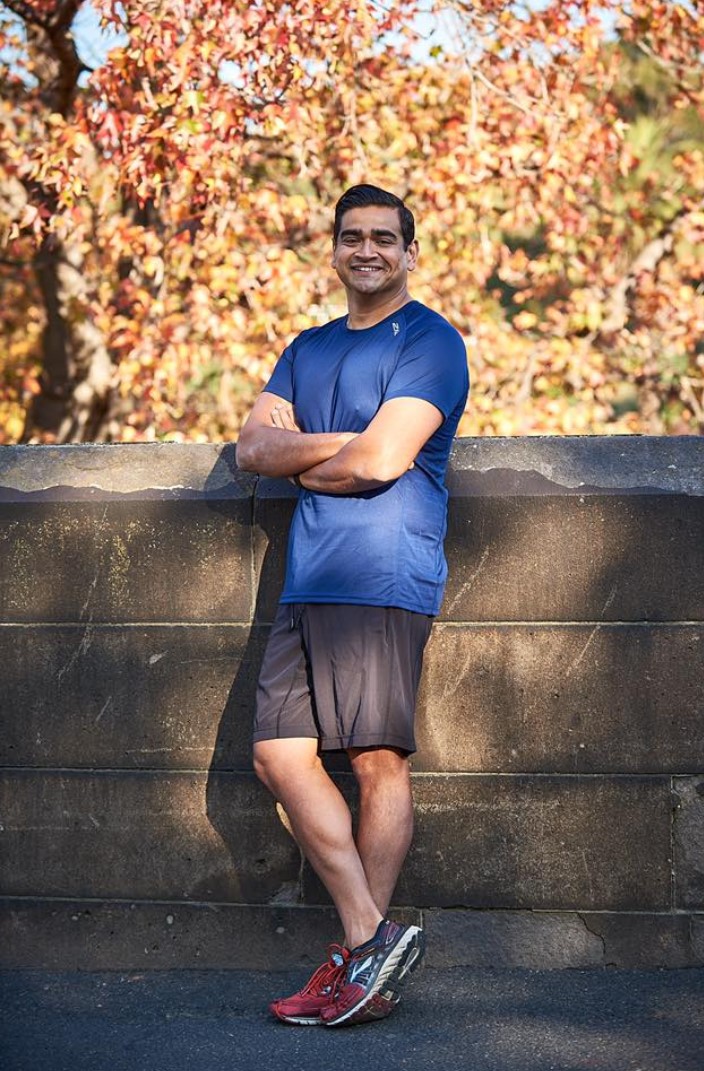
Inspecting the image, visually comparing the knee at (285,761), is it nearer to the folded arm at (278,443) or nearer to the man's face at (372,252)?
the folded arm at (278,443)

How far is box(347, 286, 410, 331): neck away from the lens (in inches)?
149

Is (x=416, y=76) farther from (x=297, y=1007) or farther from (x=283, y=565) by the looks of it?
(x=297, y=1007)

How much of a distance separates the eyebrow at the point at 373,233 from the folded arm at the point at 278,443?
1.57 feet

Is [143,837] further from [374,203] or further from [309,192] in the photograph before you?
[309,192]

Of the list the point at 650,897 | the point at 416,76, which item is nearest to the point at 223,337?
the point at 416,76

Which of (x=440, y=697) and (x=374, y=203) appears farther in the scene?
(x=440, y=697)

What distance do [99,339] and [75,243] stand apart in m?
0.88

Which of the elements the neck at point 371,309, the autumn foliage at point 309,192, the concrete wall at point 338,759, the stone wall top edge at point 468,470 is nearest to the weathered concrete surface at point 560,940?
the concrete wall at point 338,759

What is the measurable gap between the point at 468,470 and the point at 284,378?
1.91ft

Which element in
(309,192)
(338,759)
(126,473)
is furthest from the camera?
(309,192)

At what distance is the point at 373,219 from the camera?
12.4 feet

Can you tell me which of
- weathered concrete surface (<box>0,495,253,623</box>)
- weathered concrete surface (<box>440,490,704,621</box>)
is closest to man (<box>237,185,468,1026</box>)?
weathered concrete surface (<box>440,490,704,621</box>)

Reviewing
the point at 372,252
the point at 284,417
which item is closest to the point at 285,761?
the point at 284,417

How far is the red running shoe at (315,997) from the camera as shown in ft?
11.7
